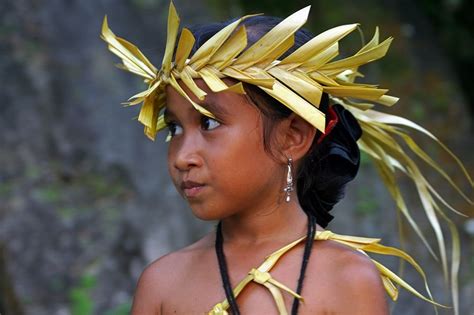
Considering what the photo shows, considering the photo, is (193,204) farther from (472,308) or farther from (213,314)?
(472,308)

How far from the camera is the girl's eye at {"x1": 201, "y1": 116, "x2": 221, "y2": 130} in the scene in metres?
2.56

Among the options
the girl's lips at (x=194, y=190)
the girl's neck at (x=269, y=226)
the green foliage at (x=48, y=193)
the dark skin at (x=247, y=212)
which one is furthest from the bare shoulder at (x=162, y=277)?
the green foliage at (x=48, y=193)

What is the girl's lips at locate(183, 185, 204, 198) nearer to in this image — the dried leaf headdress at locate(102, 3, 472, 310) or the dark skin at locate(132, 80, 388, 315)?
the dark skin at locate(132, 80, 388, 315)

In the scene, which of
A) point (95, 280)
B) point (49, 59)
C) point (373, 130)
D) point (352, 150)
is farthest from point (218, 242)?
point (49, 59)

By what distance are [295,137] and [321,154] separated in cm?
15

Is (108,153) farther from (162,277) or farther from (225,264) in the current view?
(225,264)

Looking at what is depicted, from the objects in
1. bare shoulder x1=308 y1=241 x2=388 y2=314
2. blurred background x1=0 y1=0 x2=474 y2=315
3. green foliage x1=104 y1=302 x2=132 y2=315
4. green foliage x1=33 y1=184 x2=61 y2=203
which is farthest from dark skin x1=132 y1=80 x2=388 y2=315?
green foliage x1=33 y1=184 x2=61 y2=203

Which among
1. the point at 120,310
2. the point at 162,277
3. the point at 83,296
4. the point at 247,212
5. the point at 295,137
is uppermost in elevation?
the point at 295,137

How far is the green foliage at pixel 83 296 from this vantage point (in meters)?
4.88

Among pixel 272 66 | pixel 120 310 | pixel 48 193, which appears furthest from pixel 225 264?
pixel 48 193

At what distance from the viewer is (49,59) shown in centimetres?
644

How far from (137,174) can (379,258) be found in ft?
5.03

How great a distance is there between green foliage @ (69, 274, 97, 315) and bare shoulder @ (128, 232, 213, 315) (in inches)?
82.9

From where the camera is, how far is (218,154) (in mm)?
2543
